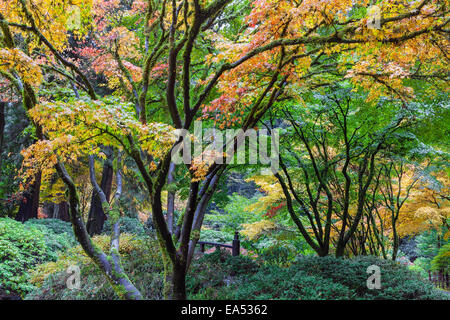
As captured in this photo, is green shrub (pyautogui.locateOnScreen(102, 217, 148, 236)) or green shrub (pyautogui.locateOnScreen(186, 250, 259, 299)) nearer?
green shrub (pyautogui.locateOnScreen(186, 250, 259, 299))

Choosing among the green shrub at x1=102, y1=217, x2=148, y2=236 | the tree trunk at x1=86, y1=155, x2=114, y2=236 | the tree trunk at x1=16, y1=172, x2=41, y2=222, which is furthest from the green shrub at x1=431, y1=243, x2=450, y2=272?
the tree trunk at x1=16, y1=172, x2=41, y2=222

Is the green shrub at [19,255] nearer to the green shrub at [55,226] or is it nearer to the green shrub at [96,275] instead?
the green shrub at [96,275]

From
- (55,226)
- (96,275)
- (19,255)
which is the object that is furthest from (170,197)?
(55,226)

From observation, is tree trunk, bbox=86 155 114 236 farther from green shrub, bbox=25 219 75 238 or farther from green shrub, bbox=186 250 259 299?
green shrub, bbox=186 250 259 299

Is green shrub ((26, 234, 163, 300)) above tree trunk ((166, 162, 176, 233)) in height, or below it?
below

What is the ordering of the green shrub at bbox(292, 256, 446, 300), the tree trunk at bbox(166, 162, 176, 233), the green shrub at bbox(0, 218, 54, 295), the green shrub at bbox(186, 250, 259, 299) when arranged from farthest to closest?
the tree trunk at bbox(166, 162, 176, 233), the green shrub at bbox(0, 218, 54, 295), the green shrub at bbox(186, 250, 259, 299), the green shrub at bbox(292, 256, 446, 300)

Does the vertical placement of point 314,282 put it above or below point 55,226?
below

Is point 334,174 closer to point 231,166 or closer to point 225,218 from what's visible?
point 231,166

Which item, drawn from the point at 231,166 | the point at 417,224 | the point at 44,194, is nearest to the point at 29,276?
the point at 231,166

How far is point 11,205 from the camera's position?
424 inches

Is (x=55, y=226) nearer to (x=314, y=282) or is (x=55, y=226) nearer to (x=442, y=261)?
(x=314, y=282)

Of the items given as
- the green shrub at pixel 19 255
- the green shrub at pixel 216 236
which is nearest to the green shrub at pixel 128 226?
the green shrub at pixel 216 236

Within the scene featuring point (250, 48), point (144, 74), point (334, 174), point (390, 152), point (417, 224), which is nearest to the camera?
point (250, 48)

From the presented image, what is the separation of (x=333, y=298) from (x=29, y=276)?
6.08 m
